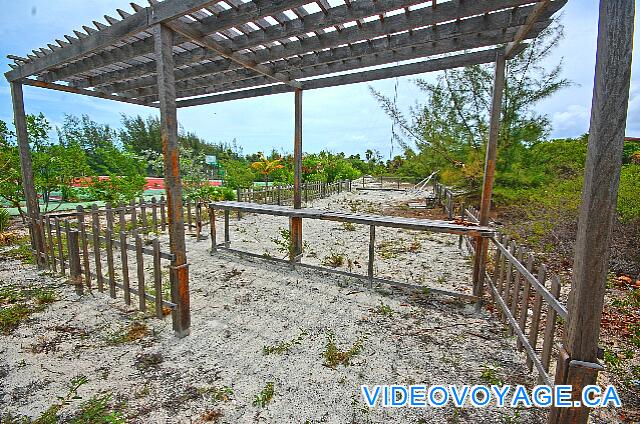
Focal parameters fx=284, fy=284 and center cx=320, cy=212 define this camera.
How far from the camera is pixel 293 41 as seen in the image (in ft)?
11.6

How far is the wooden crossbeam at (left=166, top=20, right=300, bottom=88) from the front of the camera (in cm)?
286

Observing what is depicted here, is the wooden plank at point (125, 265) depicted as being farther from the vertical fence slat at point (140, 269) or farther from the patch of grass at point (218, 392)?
the patch of grass at point (218, 392)

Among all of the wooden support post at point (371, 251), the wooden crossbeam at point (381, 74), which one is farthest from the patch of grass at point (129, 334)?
the wooden crossbeam at point (381, 74)

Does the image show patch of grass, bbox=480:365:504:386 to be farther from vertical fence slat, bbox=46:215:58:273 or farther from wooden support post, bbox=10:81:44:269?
wooden support post, bbox=10:81:44:269

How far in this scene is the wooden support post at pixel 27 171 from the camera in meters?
4.59

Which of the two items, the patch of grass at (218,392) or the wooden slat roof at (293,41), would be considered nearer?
the patch of grass at (218,392)

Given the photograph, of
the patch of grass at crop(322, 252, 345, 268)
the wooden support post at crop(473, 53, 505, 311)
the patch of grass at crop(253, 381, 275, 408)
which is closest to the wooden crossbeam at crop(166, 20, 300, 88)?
the wooden support post at crop(473, 53, 505, 311)

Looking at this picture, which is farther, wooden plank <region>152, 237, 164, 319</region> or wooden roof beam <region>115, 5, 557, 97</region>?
wooden plank <region>152, 237, 164, 319</region>

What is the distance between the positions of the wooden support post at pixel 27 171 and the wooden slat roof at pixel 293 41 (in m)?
0.35

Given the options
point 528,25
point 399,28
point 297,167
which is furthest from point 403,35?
point 297,167

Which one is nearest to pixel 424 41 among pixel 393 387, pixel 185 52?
pixel 185 52

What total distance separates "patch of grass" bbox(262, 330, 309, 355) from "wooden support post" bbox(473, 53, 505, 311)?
2343 millimetres

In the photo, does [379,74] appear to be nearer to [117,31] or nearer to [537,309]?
[117,31]

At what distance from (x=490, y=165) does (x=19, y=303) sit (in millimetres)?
6292
